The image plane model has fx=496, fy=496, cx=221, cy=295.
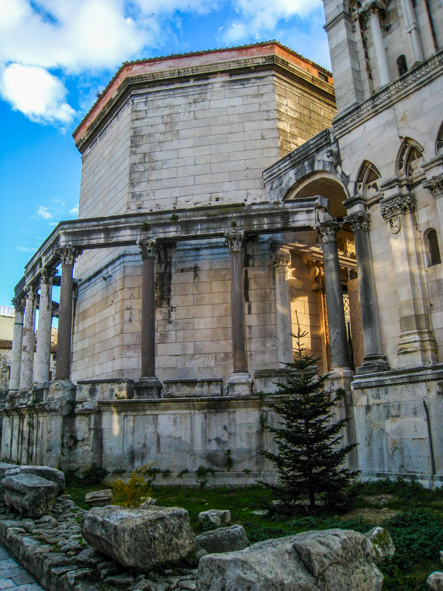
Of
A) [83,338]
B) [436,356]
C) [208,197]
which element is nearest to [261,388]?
[436,356]

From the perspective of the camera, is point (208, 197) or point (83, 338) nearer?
point (208, 197)

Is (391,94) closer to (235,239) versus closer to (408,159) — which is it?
(408,159)

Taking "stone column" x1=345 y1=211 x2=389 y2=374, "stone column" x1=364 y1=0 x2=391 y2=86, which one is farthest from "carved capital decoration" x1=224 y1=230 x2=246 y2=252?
"stone column" x1=364 y1=0 x2=391 y2=86

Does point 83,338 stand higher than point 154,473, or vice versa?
point 83,338

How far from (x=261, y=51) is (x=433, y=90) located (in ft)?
27.2

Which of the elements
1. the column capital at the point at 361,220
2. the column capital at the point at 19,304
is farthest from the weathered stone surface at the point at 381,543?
the column capital at the point at 19,304

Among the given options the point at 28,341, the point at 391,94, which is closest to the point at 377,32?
the point at 391,94

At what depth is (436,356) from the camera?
1102 cm

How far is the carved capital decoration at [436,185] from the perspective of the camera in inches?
439

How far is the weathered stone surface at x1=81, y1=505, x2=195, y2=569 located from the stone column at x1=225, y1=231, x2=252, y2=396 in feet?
23.1

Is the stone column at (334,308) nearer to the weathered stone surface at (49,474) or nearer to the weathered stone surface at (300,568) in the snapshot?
the weathered stone surface at (49,474)

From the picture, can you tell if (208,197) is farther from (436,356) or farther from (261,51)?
(436,356)

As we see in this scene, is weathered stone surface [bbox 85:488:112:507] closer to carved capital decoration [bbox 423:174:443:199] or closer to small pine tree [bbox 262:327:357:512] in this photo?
small pine tree [bbox 262:327:357:512]

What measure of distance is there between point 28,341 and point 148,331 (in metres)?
7.55
